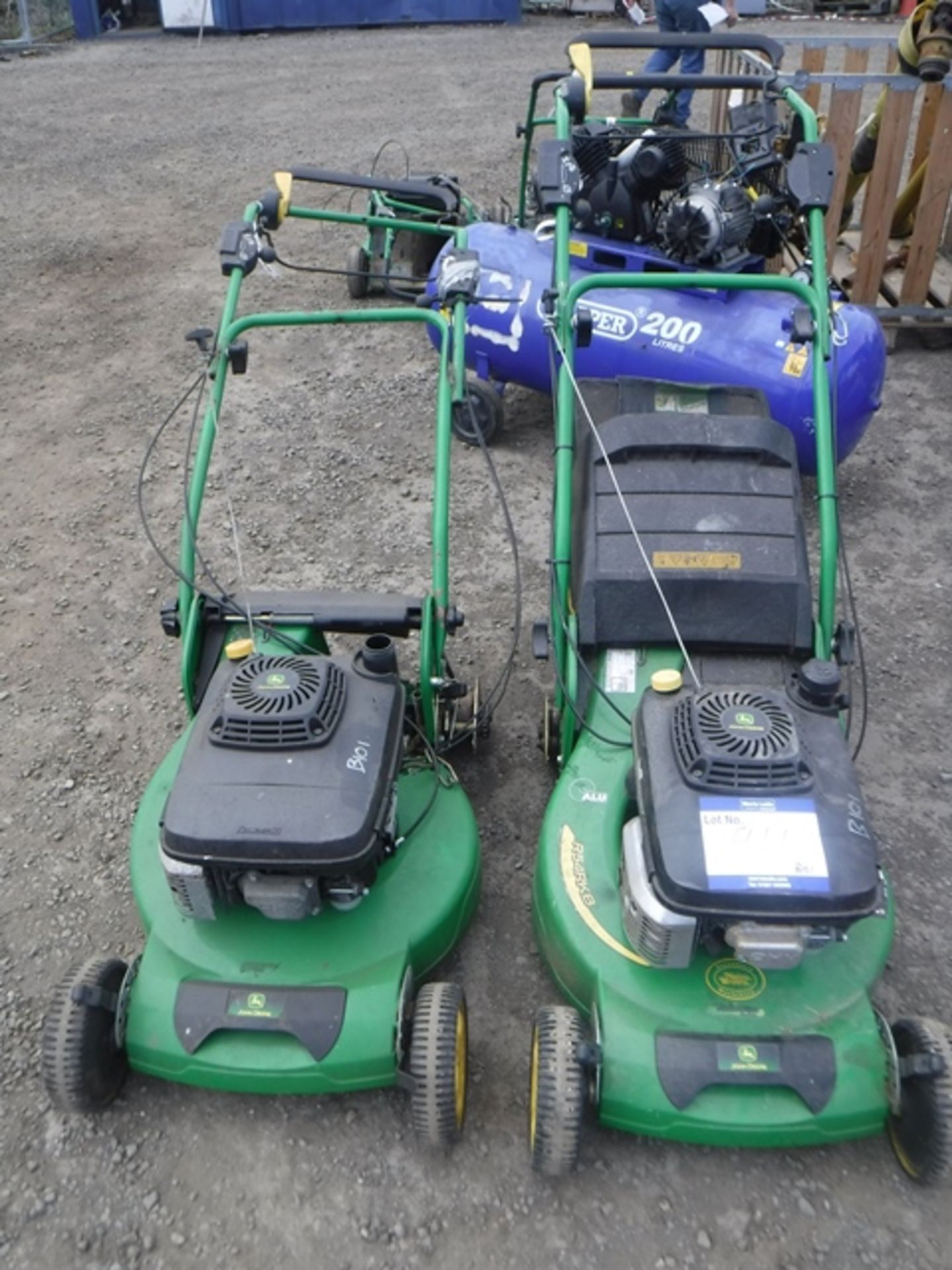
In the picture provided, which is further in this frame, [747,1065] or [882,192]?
[882,192]

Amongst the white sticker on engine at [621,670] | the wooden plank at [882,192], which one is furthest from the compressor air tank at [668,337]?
the white sticker on engine at [621,670]

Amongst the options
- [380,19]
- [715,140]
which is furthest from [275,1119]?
[380,19]

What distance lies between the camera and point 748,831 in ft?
6.54

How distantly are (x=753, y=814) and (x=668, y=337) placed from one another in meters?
2.64

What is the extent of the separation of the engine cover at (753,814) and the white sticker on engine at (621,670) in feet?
1.60

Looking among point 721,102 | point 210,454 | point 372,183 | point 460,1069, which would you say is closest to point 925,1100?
point 460,1069

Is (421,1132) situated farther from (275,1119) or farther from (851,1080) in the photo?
(851,1080)

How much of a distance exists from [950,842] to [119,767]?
7.88 ft

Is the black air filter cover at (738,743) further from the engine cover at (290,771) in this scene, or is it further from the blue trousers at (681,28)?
the blue trousers at (681,28)

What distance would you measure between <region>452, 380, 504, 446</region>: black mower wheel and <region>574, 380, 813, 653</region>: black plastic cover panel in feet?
5.96

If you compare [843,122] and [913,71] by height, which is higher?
[913,71]

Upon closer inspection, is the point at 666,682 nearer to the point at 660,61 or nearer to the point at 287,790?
the point at 287,790

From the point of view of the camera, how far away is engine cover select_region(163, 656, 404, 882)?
2.07 metres

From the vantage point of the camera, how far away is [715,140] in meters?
4.39
